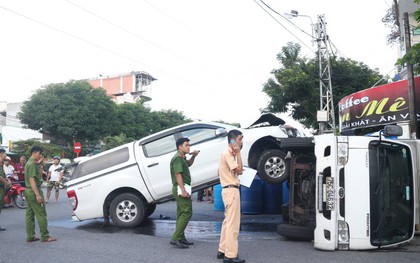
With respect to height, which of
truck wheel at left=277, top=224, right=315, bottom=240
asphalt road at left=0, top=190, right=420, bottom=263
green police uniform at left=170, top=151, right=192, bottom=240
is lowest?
asphalt road at left=0, top=190, right=420, bottom=263

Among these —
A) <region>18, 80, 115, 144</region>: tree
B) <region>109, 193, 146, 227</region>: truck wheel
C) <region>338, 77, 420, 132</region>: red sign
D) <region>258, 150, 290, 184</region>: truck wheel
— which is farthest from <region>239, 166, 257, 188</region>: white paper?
<region>18, 80, 115, 144</region>: tree

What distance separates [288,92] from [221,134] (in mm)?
17343

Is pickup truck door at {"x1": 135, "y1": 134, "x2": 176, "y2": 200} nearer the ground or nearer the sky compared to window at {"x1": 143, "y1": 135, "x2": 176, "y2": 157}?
nearer the ground

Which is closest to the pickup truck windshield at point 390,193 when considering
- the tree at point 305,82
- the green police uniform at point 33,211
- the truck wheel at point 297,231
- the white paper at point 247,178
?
the truck wheel at point 297,231

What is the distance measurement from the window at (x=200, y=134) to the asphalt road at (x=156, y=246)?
1.89 metres

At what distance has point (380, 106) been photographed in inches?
633

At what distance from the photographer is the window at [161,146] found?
28.9ft

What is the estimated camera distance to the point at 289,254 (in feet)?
20.7

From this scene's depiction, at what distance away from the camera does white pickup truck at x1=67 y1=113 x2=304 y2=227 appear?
8.56 m

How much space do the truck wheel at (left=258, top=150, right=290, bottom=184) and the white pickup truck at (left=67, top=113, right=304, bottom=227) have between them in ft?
0.48

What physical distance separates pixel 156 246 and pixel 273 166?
2.74 metres

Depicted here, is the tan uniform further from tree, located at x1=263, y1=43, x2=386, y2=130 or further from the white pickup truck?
tree, located at x1=263, y1=43, x2=386, y2=130

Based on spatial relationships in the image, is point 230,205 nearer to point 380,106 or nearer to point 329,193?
point 329,193

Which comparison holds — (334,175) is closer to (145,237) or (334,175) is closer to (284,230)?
(284,230)
